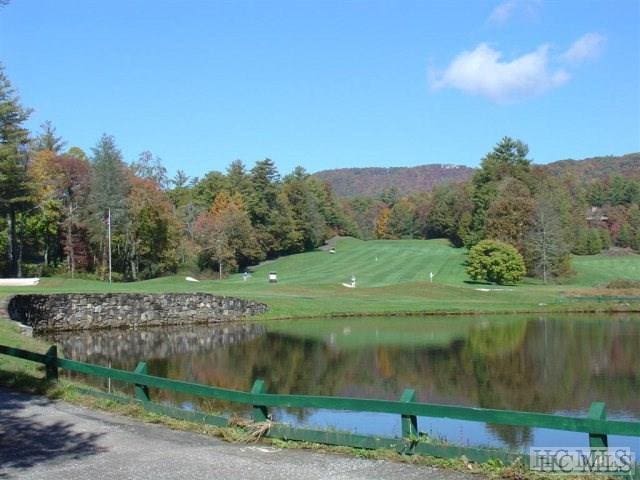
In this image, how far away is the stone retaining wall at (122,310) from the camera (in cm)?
3134

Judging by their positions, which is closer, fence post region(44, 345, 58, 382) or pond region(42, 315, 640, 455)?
fence post region(44, 345, 58, 382)

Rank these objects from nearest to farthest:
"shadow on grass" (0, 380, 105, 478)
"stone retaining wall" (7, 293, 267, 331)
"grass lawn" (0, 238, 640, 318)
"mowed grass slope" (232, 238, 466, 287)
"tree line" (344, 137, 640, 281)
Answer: "shadow on grass" (0, 380, 105, 478), "stone retaining wall" (7, 293, 267, 331), "grass lawn" (0, 238, 640, 318), "mowed grass slope" (232, 238, 466, 287), "tree line" (344, 137, 640, 281)

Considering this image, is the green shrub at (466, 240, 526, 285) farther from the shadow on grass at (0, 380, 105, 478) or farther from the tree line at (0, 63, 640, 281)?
the shadow on grass at (0, 380, 105, 478)

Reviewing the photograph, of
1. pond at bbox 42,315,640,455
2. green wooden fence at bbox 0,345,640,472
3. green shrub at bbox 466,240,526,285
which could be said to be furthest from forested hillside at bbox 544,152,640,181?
green wooden fence at bbox 0,345,640,472

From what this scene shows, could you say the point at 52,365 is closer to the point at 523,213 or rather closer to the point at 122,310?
the point at 122,310

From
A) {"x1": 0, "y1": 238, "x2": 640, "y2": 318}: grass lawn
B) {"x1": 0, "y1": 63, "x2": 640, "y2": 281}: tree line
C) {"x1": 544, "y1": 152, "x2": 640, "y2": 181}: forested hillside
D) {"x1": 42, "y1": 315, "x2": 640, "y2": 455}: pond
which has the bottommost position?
{"x1": 42, "y1": 315, "x2": 640, "y2": 455}: pond

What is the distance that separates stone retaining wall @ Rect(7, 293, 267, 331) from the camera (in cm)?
3134

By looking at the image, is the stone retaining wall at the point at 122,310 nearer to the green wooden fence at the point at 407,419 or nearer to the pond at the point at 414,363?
the pond at the point at 414,363

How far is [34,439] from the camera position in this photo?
9344 millimetres

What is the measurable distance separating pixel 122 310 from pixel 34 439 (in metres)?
25.0

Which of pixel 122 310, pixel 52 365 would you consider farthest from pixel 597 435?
pixel 122 310

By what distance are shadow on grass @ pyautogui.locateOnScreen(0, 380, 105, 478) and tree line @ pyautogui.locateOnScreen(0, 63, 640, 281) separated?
4179cm

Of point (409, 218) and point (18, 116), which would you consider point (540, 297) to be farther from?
point (409, 218)

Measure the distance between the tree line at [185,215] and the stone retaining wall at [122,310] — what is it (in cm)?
2027
